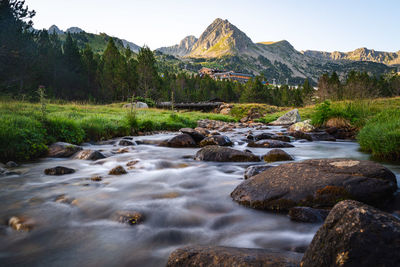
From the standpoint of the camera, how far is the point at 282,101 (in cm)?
7844

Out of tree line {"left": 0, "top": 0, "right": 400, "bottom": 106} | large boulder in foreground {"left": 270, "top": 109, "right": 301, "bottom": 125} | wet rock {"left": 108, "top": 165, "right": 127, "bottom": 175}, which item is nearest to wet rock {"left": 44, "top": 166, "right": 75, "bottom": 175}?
wet rock {"left": 108, "top": 165, "right": 127, "bottom": 175}

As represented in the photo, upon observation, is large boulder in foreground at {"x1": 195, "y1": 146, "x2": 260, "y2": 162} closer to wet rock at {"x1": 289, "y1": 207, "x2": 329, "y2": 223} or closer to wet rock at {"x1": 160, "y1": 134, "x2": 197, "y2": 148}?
wet rock at {"x1": 160, "y1": 134, "x2": 197, "y2": 148}

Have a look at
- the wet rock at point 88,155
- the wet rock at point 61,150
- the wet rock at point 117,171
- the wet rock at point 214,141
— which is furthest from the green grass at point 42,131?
the wet rock at point 214,141

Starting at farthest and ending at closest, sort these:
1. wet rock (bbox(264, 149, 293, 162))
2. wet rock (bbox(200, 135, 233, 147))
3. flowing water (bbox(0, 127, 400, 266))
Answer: wet rock (bbox(200, 135, 233, 147)), wet rock (bbox(264, 149, 293, 162)), flowing water (bbox(0, 127, 400, 266))

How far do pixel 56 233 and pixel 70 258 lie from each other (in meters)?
0.67

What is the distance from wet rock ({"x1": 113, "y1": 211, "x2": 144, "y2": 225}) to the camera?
3.23 metres

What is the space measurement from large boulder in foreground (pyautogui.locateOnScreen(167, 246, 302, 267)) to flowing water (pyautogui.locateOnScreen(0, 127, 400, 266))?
0.40 m

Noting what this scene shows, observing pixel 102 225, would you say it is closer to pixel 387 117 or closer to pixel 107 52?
pixel 387 117

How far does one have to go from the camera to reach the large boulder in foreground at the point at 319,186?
335 cm

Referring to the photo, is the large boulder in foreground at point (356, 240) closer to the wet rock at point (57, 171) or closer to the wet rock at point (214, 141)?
the wet rock at point (57, 171)

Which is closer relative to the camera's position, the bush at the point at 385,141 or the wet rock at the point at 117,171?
the wet rock at the point at 117,171

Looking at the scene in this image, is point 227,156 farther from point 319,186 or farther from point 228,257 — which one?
point 228,257

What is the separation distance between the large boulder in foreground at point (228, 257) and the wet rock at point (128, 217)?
1.22 metres

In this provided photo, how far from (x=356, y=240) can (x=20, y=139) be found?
7.76 meters
